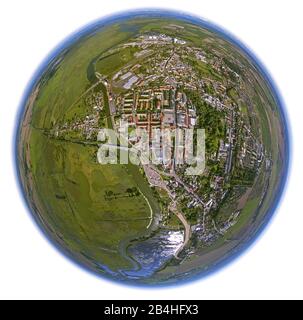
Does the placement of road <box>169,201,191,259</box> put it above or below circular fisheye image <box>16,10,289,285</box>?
below

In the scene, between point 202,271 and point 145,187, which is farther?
point 202,271

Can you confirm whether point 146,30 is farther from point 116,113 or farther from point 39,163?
point 39,163

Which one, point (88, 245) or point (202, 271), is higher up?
point (88, 245)

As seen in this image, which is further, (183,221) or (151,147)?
(183,221)

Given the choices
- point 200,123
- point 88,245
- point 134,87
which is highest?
point 134,87

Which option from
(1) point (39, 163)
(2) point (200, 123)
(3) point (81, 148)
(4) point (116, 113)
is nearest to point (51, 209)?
(1) point (39, 163)

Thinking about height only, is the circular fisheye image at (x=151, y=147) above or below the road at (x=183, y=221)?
above

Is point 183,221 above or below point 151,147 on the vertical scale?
below

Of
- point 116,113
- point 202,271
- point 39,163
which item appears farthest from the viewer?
point 202,271
